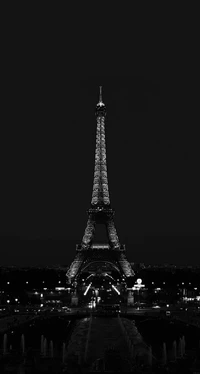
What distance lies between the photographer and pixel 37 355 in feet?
94.1

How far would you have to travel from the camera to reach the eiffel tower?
259 ft

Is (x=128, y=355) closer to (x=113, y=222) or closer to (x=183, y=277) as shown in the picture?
(x=113, y=222)

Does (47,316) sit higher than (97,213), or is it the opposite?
(97,213)

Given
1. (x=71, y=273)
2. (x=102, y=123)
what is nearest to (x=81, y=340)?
(x=71, y=273)

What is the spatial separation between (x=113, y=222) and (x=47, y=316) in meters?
34.2

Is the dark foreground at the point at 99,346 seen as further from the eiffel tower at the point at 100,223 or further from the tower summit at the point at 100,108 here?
the tower summit at the point at 100,108

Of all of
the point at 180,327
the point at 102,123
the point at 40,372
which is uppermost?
the point at 102,123

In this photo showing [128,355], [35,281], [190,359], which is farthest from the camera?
[35,281]

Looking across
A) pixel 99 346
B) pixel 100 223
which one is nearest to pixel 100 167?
pixel 100 223

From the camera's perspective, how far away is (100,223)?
3155 inches

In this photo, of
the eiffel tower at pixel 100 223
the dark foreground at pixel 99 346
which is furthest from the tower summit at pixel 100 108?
the dark foreground at pixel 99 346

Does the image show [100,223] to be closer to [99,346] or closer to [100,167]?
[100,167]

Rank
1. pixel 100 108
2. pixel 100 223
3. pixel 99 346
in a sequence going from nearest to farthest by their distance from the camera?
pixel 99 346
pixel 100 223
pixel 100 108

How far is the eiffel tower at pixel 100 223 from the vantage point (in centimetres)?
7894
